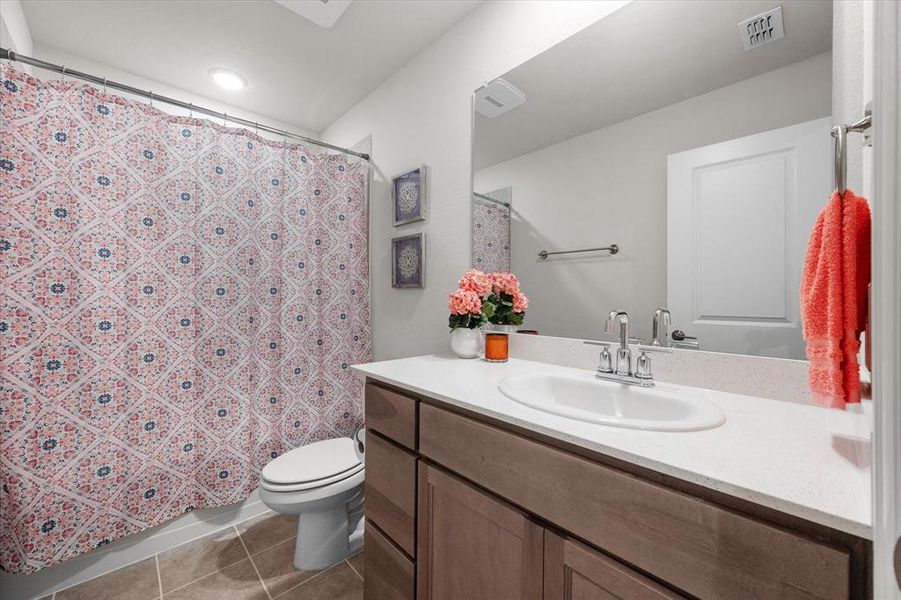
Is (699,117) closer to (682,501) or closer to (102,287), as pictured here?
(682,501)

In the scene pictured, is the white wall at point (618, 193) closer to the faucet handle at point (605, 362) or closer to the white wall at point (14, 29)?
the faucet handle at point (605, 362)

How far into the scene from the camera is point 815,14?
34.7 inches

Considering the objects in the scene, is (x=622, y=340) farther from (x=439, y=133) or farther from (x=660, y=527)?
(x=439, y=133)

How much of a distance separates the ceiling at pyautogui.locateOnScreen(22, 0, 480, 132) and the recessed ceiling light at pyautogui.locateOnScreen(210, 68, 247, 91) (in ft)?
0.13

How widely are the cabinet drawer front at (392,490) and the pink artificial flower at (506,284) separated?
70cm

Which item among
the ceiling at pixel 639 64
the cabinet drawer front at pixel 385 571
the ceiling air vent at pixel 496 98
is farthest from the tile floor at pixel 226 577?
the ceiling air vent at pixel 496 98

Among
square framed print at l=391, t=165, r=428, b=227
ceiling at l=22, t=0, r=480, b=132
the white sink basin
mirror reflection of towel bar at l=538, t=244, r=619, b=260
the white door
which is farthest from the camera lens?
square framed print at l=391, t=165, r=428, b=227

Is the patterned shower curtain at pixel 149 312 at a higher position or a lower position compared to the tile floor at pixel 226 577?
higher

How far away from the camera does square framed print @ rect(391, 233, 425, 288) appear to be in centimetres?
184

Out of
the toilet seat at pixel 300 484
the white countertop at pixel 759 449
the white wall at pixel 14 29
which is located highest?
the white wall at pixel 14 29

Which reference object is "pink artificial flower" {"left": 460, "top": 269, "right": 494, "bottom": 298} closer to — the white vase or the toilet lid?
the white vase

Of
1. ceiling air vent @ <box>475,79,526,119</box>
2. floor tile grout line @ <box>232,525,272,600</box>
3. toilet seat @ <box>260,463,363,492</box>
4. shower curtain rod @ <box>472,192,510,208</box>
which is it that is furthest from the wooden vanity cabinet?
ceiling air vent @ <box>475,79,526,119</box>

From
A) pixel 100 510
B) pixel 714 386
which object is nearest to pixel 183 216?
pixel 100 510

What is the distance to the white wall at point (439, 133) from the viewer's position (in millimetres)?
1422
